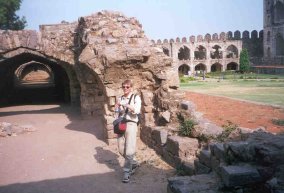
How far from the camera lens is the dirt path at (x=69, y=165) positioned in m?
5.01

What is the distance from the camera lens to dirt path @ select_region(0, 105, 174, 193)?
5.01 meters

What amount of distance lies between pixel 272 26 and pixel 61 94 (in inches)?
1373

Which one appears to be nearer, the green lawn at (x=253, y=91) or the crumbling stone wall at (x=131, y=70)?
the crumbling stone wall at (x=131, y=70)

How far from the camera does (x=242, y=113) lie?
11281 millimetres

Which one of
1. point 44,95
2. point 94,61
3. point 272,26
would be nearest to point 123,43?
point 94,61

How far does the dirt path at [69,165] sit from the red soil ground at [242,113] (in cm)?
384

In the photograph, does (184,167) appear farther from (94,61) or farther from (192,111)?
(94,61)

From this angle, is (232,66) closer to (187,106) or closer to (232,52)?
(232,52)

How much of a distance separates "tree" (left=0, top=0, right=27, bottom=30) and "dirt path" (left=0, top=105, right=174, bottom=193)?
25583 mm

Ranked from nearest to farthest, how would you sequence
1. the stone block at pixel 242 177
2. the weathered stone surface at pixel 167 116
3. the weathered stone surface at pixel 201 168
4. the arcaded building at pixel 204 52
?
the stone block at pixel 242 177, the weathered stone surface at pixel 201 168, the weathered stone surface at pixel 167 116, the arcaded building at pixel 204 52

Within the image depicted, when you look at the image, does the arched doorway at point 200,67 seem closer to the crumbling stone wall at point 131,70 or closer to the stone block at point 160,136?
the crumbling stone wall at point 131,70

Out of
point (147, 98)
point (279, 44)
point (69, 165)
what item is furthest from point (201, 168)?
point (279, 44)

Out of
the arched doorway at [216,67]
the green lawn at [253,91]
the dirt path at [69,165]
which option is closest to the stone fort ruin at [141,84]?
the dirt path at [69,165]

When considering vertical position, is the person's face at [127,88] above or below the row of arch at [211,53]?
below
